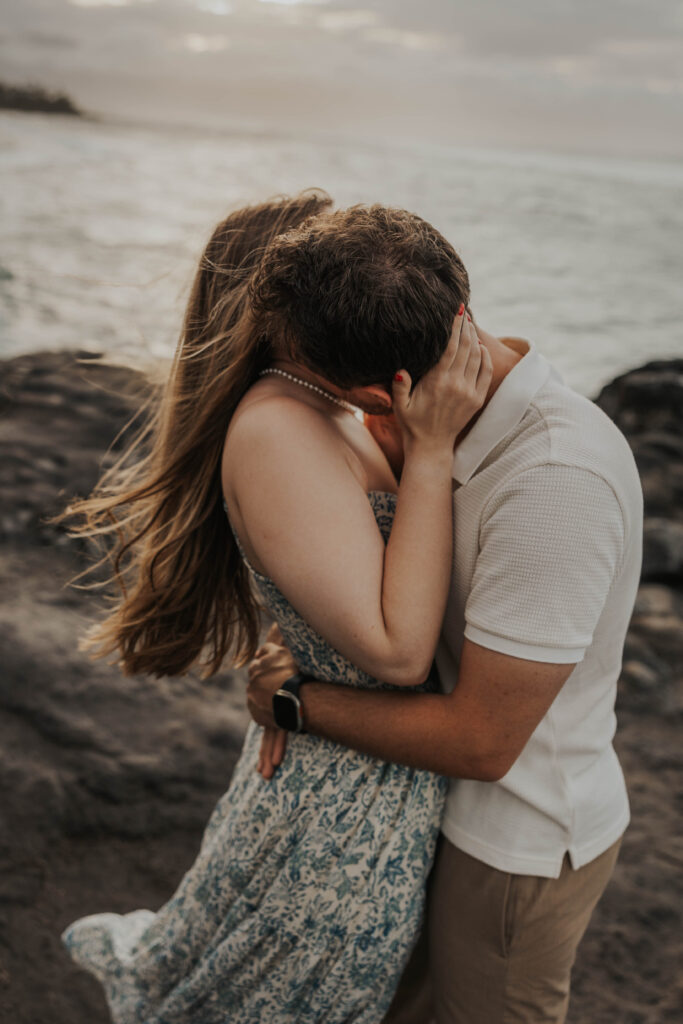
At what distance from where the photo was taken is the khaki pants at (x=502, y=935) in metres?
1.54

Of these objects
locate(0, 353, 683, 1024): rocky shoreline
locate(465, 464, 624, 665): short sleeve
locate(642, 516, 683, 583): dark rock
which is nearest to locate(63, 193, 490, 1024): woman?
locate(465, 464, 624, 665): short sleeve

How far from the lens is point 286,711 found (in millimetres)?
1632

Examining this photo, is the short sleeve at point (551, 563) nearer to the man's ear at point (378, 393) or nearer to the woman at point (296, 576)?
the woman at point (296, 576)

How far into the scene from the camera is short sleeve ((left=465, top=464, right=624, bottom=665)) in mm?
1260

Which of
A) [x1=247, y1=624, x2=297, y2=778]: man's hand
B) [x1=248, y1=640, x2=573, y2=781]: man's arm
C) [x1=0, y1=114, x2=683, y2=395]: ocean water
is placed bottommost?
[x1=0, y1=114, x2=683, y2=395]: ocean water

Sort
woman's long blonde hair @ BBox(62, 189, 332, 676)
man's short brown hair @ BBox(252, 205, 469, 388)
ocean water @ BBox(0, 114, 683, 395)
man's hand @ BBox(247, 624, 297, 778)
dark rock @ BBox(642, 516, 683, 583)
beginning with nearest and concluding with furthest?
man's short brown hair @ BBox(252, 205, 469, 388)
woman's long blonde hair @ BBox(62, 189, 332, 676)
man's hand @ BBox(247, 624, 297, 778)
dark rock @ BBox(642, 516, 683, 583)
ocean water @ BBox(0, 114, 683, 395)

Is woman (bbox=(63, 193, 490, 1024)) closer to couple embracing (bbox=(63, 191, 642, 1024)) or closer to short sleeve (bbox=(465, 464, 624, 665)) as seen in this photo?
couple embracing (bbox=(63, 191, 642, 1024))

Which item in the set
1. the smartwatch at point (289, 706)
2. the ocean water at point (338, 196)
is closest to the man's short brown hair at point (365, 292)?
the smartwatch at point (289, 706)

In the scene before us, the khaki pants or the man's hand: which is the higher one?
the man's hand

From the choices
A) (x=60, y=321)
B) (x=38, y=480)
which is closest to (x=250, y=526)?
(x=38, y=480)

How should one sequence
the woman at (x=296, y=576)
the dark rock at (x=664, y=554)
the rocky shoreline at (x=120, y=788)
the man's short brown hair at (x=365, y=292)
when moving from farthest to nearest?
1. the dark rock at (x=664, y=554)
2. the rocky shoreline at (x=120, y=788)
3. the woman at (x=296, y=576)
4. the man's short brown hair at (x=365, y=292)

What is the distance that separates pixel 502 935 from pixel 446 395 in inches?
39.1

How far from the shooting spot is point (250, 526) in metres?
1.44

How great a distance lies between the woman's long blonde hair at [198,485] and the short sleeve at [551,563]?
1.92ft
